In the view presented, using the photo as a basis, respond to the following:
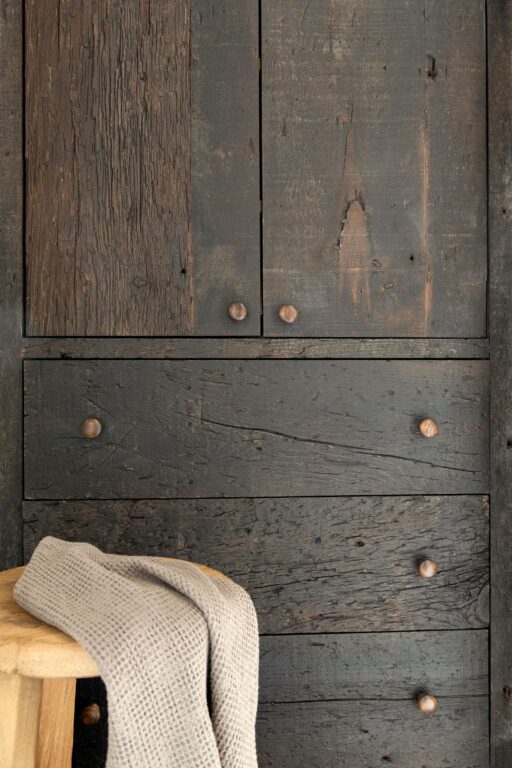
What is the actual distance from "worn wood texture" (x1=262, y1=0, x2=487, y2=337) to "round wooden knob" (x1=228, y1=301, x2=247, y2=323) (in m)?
0.04

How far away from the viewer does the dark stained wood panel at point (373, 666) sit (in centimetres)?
124

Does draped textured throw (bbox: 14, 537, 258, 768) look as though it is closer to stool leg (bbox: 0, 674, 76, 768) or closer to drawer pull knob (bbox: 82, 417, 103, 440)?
stool leg (bbox: 0, 674, 76, 768)

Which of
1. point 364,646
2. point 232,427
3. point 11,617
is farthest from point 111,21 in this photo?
point 364,646

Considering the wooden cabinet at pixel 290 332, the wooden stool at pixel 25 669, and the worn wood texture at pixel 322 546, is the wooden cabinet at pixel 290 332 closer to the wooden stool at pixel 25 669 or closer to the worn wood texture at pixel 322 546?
the worn wood texture at pixel 322 546

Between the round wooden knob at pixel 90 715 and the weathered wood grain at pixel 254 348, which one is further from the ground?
the weathered wood grain at pixel 254 348

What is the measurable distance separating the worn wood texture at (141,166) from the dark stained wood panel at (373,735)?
71cm

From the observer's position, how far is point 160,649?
742 mm

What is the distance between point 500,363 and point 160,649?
838 millimetres

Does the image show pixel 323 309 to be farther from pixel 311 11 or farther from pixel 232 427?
pixel 311 11

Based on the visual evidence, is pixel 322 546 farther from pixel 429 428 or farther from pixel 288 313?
pixel 288 313

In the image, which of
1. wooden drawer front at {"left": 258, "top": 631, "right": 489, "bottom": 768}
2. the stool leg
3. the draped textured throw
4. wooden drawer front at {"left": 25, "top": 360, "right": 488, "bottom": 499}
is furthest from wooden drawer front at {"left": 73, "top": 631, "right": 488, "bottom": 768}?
the stool leg

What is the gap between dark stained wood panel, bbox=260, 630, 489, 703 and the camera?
1.24 metres

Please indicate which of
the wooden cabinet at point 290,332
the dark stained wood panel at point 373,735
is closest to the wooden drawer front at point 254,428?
the wooden cabinet at point 290,332

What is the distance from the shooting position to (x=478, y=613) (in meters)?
1.28
